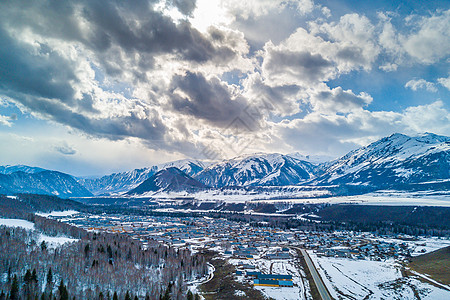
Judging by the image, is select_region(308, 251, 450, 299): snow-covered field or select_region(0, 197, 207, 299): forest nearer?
select_region(0, 197, 207, 299): forest

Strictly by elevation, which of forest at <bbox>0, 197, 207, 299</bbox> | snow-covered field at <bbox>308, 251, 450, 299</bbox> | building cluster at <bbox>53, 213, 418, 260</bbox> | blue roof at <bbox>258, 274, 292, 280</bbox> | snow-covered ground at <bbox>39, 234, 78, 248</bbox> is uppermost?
snow-covered ground at <bbox>39, 234, 78, 248</bbox>

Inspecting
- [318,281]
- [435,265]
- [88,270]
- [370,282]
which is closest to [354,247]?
[435,265]

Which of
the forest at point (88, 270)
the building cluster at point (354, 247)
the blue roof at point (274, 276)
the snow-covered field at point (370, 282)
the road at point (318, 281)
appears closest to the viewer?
the forest at point (88, 270)

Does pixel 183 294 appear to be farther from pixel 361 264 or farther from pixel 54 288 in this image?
pixel 361 264

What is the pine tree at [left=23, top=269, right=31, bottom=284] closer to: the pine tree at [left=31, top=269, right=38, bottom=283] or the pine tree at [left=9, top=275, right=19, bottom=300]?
the pine tree at [left=31, top=269, right=38, bottom=283]

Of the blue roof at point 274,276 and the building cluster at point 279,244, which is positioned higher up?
the blue roof at point 274,276

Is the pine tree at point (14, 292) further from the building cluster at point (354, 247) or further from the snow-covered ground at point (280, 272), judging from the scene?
the building cluster at point (354, 247)

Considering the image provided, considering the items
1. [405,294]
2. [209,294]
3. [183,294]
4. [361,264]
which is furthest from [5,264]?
[361,264]

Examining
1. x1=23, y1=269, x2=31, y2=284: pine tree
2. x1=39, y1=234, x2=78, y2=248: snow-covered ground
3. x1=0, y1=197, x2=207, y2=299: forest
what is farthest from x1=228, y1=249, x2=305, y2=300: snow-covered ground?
x1=39, y1=234, x2=78, y2=248: snow-covered ground

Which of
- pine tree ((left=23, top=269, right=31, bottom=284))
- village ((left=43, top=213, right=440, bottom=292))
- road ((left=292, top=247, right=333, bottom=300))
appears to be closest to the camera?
pine tree ((left=23, top=269, right=31, bottom=284))

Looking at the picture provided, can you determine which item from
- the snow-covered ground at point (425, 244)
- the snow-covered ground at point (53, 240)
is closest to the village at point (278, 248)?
the snow-covered ground at point (425, 244)
